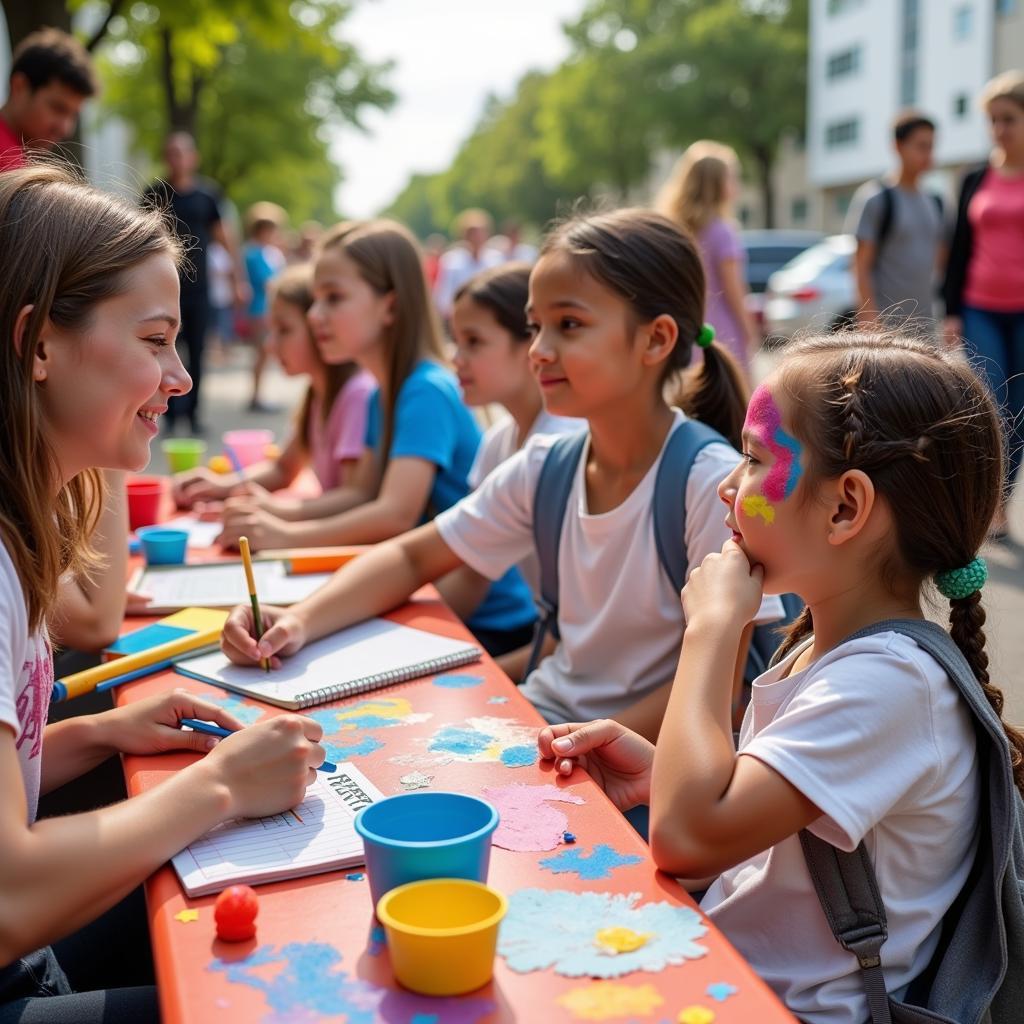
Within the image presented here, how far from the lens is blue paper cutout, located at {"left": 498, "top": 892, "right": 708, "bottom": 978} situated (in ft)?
3.86

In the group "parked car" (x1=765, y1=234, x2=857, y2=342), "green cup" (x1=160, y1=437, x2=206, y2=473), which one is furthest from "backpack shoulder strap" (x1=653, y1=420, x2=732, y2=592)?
"parked car" (x1=765, y1=234, x2=857, y2=342)

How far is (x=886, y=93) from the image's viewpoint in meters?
37.4

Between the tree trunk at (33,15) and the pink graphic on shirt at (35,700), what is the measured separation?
7590 mm

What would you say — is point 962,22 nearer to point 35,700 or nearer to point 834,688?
point 834,688

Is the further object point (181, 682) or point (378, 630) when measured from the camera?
point (378, 630)

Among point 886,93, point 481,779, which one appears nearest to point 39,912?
point 481,779

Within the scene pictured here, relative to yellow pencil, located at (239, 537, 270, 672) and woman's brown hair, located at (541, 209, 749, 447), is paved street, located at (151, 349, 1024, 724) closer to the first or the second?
woman's brown hair, located at (541, 209, 749, 447)

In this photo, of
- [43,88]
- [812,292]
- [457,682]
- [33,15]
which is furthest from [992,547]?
[812,292]

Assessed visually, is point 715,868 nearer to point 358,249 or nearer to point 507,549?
point 507,549

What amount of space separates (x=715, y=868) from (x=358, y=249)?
2.72 m

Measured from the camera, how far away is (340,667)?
6.89 ft

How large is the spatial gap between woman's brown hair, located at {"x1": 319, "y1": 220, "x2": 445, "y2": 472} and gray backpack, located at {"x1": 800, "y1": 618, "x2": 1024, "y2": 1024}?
7.79 ft

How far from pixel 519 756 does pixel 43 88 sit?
450 cm

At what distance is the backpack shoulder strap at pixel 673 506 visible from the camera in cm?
232
